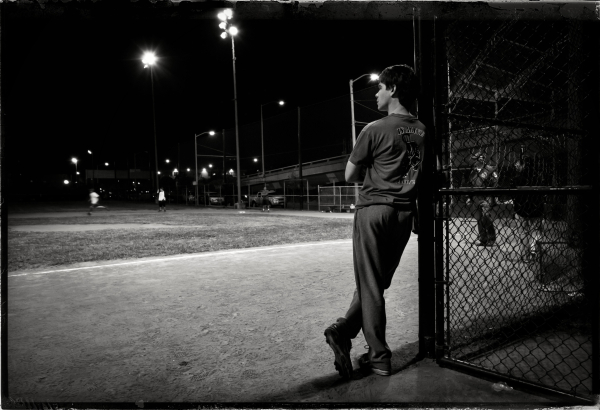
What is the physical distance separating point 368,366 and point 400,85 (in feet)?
6.70

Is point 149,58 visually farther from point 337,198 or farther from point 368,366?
point 368,366

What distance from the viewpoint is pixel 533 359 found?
3.36 metres

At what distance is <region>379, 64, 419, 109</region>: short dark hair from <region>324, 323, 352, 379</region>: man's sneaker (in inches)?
68.2

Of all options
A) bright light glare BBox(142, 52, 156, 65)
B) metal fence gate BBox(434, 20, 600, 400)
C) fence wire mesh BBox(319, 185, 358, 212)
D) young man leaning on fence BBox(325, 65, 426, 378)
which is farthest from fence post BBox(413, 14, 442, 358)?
bright light glare BBox(142, 52, 156, 65)

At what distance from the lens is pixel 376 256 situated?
3053 mm

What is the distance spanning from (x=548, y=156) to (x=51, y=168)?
93344 mm

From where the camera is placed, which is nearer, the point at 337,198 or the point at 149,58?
the point at 337,198

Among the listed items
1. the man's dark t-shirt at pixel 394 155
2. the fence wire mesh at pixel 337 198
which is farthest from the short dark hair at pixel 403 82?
the fence wire mesh at pixel 337 198

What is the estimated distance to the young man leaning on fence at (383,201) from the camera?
305 cm

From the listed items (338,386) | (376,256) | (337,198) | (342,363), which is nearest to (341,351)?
(342,363)

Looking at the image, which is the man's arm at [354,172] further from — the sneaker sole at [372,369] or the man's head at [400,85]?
the sneaker sole at [372,369]

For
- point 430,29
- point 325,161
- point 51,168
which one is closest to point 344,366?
point 430,29

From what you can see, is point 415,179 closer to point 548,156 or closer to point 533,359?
point 533,359

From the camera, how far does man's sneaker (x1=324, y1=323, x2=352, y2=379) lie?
10.0 feet
